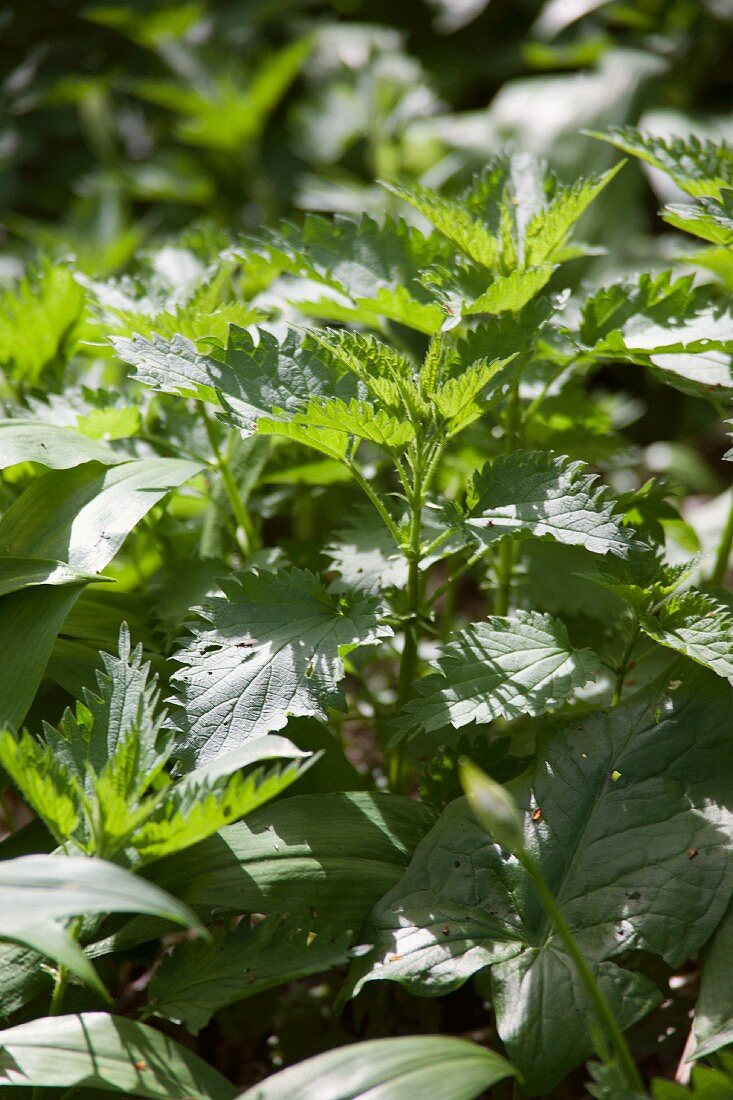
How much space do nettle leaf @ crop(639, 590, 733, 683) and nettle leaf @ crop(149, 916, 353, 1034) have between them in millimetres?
375

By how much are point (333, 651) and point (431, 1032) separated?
459 mm

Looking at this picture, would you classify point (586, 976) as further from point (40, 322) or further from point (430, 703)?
point (40, 322)

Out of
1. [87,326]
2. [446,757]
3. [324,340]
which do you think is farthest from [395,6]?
[446,757]

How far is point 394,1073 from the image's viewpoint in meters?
0.64

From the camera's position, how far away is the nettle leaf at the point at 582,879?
0.74 meters

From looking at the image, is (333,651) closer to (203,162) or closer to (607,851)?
(607,851)

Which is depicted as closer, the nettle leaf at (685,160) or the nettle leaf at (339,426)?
the nettle leaf at (339,426)

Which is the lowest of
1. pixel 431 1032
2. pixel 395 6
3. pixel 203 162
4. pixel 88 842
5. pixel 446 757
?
pixel 431 1032

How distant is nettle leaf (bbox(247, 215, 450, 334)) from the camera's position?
1050mm

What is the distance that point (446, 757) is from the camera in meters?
0.97

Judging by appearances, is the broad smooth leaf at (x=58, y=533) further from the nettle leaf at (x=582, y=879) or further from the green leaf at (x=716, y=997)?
the green leaf at (x=716, y=997)

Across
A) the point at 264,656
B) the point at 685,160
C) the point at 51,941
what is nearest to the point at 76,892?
the point at 51,941

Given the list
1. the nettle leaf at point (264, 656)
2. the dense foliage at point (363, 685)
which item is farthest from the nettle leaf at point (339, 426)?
the nettle leaf at point (264, 656)

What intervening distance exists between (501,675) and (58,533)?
47 cm
